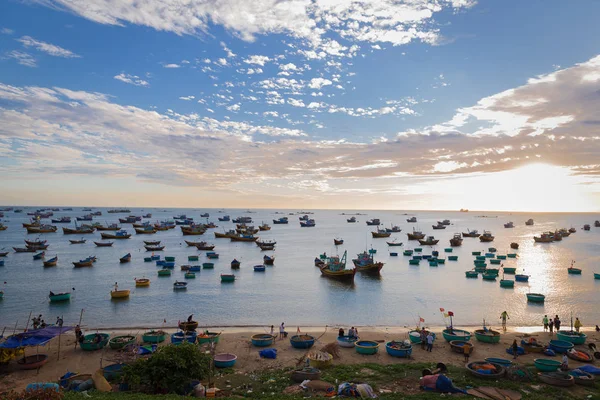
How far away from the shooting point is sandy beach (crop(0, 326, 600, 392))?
20547mm

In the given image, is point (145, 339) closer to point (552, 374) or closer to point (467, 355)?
point (467, 355)

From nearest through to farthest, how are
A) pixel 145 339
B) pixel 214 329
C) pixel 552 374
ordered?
pixel 552 374
pixel 145 339
pixel 214 329

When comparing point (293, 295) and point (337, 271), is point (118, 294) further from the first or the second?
point (337, 271)

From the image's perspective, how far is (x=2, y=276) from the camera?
56938mm

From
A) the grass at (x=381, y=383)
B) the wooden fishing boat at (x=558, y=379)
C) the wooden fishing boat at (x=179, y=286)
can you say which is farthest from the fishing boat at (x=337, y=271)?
the wooden fishing boat at (x=558, y=379)

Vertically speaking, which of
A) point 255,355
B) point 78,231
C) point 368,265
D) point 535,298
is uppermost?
point 368,265

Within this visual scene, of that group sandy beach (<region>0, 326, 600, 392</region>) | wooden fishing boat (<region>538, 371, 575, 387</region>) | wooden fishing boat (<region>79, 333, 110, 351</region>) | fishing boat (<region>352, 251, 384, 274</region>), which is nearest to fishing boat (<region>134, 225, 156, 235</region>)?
fishing boat (<region>352, 251, 384, 274</region>)

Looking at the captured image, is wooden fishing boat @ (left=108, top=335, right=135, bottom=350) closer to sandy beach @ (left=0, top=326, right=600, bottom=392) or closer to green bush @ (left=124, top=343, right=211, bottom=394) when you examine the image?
sandy beach @ (left=0, top=326, right=600, bottom=392)

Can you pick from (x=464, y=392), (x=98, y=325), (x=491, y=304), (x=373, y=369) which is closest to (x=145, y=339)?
(x=98, y=325)

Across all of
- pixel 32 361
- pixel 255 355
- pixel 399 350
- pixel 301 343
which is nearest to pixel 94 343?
pixel 32 361

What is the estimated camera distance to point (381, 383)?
60.1 feet

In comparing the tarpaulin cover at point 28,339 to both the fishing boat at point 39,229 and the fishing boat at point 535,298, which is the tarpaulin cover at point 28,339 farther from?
the fishing boat at point 39,229

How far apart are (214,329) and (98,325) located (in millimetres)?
11261

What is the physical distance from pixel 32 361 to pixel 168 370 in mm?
10393
